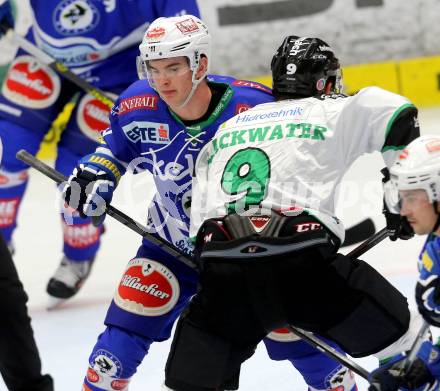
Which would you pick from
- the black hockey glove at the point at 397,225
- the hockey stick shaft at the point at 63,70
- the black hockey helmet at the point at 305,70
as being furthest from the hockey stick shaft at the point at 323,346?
the hockey stick shaft at the point at 63,70

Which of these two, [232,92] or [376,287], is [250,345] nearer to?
[376,287]

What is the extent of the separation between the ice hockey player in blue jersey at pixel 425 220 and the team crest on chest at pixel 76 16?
7.06 ft

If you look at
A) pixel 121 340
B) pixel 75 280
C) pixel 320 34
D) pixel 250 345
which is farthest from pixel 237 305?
pixel 320 34

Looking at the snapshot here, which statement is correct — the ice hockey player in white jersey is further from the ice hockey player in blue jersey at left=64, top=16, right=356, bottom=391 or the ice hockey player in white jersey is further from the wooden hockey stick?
the ice hockey player in blue jersey at left=64, top=16, right=356, bottom=391

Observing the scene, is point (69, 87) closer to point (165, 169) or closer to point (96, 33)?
point (96, 33)

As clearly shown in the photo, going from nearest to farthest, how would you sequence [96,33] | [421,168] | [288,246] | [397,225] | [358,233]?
1. [421,168]
2. [288,246]
3. [397,225]
4. [96,33]
5. [358,233]

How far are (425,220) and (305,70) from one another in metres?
0.64

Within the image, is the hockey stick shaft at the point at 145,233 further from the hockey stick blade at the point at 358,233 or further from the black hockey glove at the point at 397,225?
the hockey stick blade at the point at 358,233

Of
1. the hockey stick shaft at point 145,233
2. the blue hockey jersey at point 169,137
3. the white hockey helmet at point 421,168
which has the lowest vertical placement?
the hockey stick shaft at point 145,233

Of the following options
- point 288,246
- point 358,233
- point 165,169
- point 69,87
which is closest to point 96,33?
point 69,87

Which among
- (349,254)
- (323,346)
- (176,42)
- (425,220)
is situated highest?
(176,42)

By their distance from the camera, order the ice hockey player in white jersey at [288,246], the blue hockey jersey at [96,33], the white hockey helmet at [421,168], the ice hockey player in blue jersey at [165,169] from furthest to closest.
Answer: the blue hockey jersey at [96,33] < the ice hockey player in blue jersey at [165,169] < the ice hockey player in white jersey at [288,246] < the white hockey helmet at [421,168]

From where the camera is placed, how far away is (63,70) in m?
4.39

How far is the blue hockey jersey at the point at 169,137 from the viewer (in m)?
3.03
